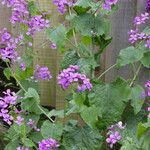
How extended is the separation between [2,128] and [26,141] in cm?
113

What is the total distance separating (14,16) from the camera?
2.78 metres

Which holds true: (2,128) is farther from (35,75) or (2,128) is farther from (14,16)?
(14,16)

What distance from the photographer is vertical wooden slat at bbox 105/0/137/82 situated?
2836 mm

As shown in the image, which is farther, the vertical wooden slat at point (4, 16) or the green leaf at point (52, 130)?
the vertical wooden slat at point (4, 16)

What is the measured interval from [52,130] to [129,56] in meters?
0.56

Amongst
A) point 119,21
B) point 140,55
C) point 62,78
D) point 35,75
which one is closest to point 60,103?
point 35,75

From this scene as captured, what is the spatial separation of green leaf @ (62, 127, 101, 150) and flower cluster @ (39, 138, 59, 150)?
0.12 meters

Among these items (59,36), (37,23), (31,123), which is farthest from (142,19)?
(31,123)

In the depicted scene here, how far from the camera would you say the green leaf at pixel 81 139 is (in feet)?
7.97

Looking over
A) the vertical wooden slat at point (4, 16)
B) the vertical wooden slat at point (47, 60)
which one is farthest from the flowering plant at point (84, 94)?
the vertical wooden slat at point (4, 16)

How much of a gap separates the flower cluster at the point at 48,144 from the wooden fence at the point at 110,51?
2.39 feet

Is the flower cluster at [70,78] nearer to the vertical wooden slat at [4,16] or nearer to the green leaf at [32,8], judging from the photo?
the green leaf at [32,8]

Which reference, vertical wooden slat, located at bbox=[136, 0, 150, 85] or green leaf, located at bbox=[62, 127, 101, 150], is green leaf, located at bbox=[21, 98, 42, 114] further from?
vertical wooden slat, located at bbox=[136, 0, 150, 85]

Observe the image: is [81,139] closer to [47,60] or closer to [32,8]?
[32,8]
